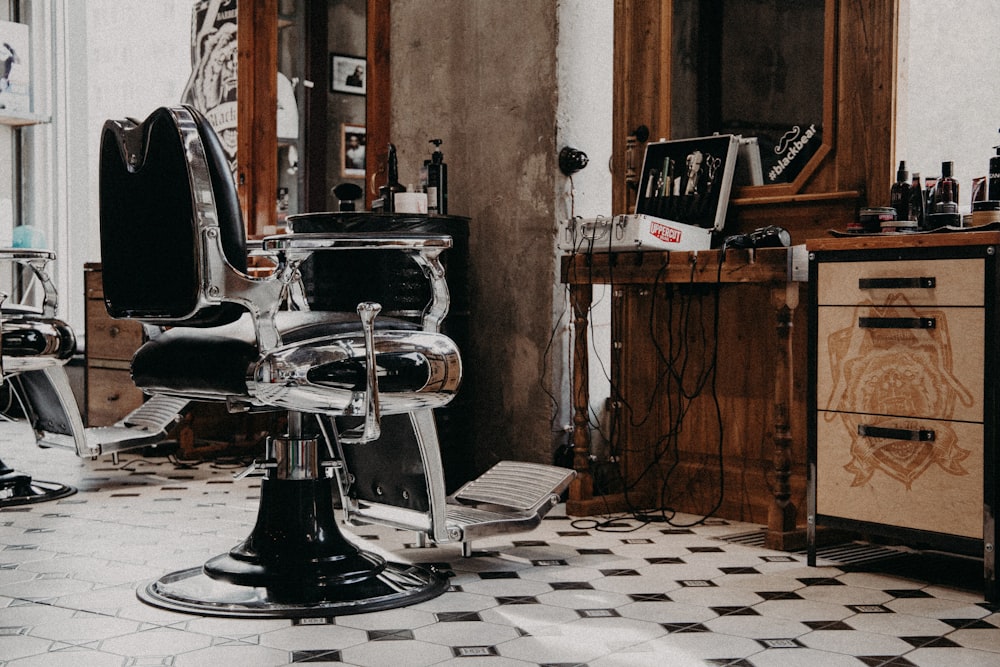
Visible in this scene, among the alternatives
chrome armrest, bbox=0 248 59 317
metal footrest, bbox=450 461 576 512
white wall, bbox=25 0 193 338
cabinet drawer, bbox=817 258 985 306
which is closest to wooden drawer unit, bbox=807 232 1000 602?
cabinet drawer, bbox=817 258 985 306

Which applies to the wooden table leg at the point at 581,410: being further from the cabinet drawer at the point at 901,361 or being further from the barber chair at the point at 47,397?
the barber chair at the point at 47,397

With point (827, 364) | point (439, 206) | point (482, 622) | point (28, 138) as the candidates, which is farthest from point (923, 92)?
point (28, 138)

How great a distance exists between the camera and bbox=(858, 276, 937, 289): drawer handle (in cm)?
263

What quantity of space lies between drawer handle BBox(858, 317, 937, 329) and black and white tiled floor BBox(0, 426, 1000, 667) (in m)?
0.64

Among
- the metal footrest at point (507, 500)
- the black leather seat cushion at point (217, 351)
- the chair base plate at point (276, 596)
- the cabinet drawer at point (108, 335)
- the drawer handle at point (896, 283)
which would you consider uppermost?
the drawer handle at point (896, 283)

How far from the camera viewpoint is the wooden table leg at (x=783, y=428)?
3154 mm

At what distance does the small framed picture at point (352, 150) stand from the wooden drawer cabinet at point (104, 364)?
3.96ft

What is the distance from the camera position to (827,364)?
2.88 meters

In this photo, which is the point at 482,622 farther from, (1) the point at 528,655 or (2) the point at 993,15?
(2) the point at 993,15

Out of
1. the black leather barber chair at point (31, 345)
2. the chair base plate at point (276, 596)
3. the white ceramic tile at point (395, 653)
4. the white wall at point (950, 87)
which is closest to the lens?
the white ceramic tile at point (395, 653)

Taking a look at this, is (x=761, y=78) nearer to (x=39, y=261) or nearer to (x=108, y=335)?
(x=39, y=261)

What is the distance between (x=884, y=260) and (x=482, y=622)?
1329mm

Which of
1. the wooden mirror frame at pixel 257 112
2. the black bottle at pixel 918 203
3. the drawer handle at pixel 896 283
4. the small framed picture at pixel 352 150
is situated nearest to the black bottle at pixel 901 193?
the black bottle at pixel 918 203

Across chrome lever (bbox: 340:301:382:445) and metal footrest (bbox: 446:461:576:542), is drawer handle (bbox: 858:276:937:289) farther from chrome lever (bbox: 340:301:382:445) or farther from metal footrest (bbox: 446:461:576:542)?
chrome lever (bbox: 340:301:382:445)
